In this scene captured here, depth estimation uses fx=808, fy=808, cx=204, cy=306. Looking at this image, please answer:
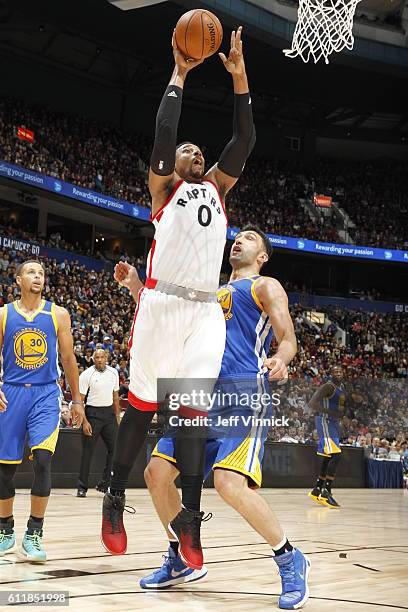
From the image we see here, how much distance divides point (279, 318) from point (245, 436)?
0.67 m

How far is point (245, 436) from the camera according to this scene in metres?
4.39

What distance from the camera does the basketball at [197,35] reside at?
417 centimetres

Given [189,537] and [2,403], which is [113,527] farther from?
[2,403]

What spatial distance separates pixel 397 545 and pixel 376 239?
26.9 meters

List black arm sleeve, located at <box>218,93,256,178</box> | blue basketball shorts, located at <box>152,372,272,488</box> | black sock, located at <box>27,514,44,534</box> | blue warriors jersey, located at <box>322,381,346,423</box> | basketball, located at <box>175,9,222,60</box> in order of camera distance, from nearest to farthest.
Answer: basketball, located at <box>175,9,222,60</box> < blue basketball shorts, located at <box>152,372,272,488</box> < black arm sleeve, located at <box>218,93,256,178</box> < black sock, located at <box>27,514,44,534</box> < blue warriors jersey, located at <box>322,381,346,423</box>

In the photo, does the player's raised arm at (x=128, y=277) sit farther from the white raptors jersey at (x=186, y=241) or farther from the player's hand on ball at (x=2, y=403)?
the player's hand on ball at (x=2, y=403)

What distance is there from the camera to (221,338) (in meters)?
4.23

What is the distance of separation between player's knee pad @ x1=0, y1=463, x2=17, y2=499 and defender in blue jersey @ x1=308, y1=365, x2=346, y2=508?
7.43 m

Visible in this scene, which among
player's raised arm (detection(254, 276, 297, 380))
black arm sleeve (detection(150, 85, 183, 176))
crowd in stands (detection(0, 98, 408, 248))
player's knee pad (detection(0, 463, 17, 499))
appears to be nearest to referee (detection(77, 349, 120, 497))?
player's knee pad (detection(0, 463, 17, 499))

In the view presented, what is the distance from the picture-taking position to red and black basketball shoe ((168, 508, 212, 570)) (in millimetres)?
4086

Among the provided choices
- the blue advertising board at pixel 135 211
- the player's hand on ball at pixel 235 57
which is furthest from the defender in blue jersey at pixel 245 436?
the blue advertising board at pixel 135 211

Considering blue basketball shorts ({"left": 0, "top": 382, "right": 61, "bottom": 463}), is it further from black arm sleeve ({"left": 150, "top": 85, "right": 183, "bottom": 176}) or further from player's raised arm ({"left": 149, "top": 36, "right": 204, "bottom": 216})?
black arm sleeve ({"left": 150, "top": 85, "right": 183, "bottom": 176})

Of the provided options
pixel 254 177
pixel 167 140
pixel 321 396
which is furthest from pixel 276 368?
pixel 254 177

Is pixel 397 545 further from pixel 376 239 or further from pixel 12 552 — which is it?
pixel 376 239
